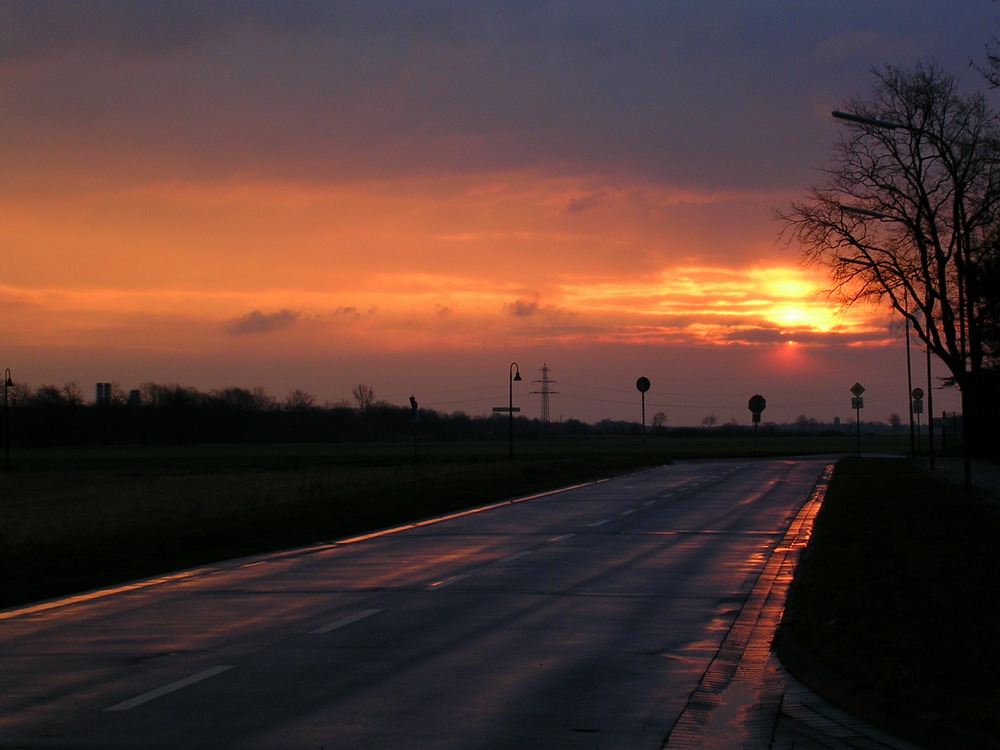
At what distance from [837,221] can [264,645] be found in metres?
38.7

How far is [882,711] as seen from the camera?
701cm

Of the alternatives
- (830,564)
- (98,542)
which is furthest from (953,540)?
(98,542)

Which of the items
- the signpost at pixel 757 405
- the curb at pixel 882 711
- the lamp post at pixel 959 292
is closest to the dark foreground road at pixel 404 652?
the curb at pixel 882 711

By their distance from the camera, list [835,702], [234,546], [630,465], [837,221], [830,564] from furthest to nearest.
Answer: [630,465] → [837,221] → [234,546] → [830,564] → [835,702]

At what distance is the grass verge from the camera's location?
7500mm

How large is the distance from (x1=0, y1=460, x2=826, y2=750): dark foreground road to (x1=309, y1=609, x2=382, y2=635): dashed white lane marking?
0.04 m

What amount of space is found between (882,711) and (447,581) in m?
8.03

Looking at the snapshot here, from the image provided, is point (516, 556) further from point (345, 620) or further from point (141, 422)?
point (141, 422)

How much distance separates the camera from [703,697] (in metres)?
7.97

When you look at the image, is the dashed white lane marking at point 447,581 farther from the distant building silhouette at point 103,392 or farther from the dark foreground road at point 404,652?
the distant building silhouette at point 103,392

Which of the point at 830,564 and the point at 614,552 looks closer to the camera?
the point at 830,564

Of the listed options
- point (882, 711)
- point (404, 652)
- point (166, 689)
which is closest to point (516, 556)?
point (404, 652)

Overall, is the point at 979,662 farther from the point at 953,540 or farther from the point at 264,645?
the point at 953,540

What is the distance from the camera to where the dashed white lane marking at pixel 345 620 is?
10680 mm
